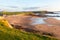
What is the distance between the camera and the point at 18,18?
930 cm

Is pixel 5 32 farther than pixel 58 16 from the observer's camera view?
No

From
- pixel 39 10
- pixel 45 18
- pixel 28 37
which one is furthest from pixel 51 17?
pixel 28 37

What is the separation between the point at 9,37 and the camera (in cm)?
484

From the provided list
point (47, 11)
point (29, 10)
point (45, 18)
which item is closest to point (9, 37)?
point (29, 10)

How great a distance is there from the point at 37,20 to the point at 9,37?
13.9 ft

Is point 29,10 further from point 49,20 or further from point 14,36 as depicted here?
point 14,36

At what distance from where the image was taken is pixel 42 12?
28.2ft

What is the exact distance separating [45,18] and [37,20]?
0.44 meters

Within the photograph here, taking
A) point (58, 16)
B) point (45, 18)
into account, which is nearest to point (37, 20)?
point (45, 18)

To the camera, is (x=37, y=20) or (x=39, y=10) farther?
(x=37, y=20)

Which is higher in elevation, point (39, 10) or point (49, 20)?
point (39, 10)

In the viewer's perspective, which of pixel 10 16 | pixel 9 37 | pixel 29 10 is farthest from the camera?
pixel 10 16

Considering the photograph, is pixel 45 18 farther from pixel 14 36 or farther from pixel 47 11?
pixel 14 36

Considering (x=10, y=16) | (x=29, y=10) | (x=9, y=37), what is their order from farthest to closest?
1. (x=10, y=16)
2. (x=29, y=10)
3. (x=9, y=37)
